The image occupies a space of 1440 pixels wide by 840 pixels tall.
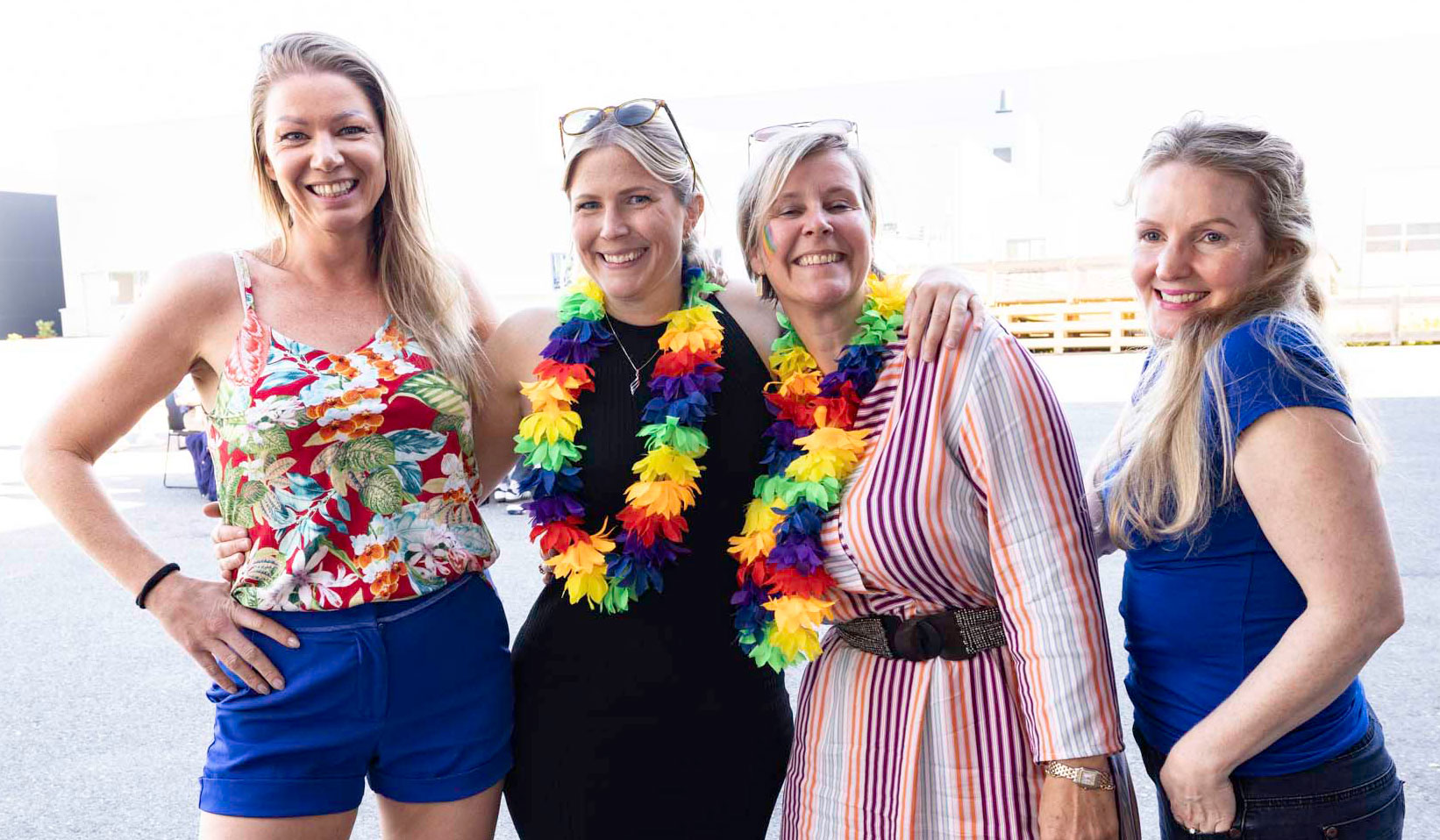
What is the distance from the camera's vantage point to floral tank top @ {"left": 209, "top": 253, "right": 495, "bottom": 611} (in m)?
1.79

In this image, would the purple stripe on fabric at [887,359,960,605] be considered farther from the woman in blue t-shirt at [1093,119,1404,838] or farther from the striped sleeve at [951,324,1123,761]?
the woman in blue t-shirt at [1093,119,1404,838]

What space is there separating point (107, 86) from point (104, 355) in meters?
21.8

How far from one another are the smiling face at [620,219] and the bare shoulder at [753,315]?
19cm

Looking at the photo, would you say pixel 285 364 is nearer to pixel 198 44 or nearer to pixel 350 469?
pixel 350 469

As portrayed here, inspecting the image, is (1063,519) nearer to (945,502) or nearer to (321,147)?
(945,502)

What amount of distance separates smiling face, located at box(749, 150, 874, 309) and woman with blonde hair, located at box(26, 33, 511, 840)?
2.20 feet

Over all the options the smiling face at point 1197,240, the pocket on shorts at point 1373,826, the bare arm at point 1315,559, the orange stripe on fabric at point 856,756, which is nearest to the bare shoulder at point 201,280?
the orange stripe on fabric at point 856,756

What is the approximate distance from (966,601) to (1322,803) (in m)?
0.58

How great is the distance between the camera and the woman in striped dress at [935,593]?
1553 millimetres

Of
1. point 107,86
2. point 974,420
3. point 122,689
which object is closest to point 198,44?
point 107,86

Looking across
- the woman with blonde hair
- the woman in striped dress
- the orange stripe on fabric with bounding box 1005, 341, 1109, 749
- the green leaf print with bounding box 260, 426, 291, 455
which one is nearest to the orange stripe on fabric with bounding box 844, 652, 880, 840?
the woman in striped dress

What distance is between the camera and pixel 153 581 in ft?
6.20

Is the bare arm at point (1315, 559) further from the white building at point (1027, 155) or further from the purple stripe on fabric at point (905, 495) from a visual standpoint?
the white building at point (1027, 155)

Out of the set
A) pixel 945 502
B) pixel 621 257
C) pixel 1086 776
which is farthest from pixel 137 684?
pixel 1086 776
